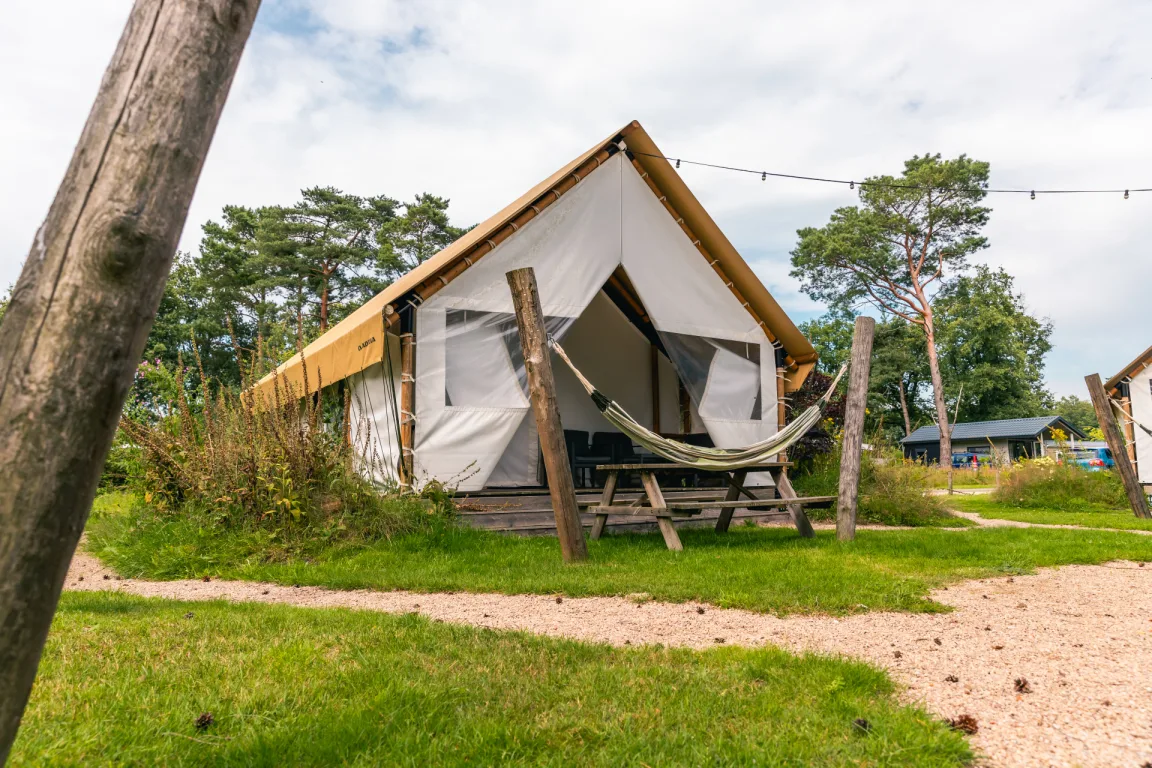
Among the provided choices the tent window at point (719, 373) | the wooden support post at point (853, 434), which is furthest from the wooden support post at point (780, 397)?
the wooden support post at point (853, 434)

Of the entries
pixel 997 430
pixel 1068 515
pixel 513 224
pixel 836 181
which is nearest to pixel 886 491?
pixel 1068 515

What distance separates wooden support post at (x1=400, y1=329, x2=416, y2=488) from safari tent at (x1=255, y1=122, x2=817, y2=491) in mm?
13

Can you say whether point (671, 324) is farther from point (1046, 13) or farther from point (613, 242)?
point (1046, 13)

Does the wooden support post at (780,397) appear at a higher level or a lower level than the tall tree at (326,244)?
lower

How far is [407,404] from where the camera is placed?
661 cm

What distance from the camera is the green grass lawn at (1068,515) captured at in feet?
27.0

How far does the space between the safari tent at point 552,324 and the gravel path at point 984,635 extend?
8.16 ft

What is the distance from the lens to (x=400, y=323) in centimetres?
670

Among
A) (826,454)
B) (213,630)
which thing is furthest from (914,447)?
(213,630)

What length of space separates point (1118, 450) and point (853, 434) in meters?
5.11

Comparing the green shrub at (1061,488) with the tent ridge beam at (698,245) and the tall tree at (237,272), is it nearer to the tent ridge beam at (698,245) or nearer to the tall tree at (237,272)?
the tent ridge beam at (698,245)

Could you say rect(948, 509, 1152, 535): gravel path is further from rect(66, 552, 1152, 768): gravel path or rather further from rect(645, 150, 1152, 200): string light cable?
rect(645, 150, 1152, 200): string light cable

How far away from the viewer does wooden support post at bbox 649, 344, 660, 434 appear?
416 inches

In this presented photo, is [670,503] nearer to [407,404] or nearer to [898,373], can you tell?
[407,404]
